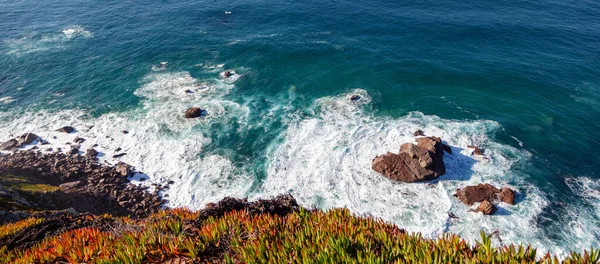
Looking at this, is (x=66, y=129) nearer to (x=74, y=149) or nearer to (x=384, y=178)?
(x=74, y=149)

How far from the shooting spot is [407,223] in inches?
1120

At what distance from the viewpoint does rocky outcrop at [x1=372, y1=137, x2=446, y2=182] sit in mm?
32250

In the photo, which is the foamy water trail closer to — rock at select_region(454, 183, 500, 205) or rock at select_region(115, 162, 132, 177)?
rock at select_region(454, 183, 500, 205)

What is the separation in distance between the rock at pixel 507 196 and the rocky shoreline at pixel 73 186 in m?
34.3

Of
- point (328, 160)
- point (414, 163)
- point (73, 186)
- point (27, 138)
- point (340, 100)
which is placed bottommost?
point (73, 186)

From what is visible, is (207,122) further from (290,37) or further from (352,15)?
(352,15)

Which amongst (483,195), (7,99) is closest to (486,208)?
(483,195)

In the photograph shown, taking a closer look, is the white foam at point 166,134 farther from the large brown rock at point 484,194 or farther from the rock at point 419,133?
the large brown rock at point 484,194

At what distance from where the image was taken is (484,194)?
29.9 m

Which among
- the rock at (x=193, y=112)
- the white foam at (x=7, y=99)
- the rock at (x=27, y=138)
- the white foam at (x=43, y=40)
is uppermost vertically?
the white foam at (x=43, y=40)

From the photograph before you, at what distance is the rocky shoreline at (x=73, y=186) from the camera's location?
94.5 ft

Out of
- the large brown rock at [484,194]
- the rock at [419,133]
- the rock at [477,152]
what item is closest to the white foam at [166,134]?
the rock at [419,133]

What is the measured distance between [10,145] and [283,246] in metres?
46.5

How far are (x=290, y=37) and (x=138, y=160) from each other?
131ft
